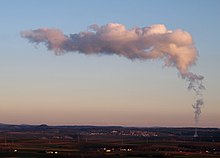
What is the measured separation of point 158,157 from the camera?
346 ft

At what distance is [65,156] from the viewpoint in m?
102

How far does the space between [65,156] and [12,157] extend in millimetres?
11104

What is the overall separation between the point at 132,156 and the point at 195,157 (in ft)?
47.1

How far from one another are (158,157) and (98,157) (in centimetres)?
1373

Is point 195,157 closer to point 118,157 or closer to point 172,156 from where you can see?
point 172,156

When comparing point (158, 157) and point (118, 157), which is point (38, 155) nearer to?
point (118, 157)

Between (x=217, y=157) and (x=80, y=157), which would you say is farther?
(x=217, y=157)

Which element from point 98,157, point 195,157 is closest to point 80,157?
point 98,157

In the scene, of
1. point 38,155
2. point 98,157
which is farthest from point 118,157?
point 38,155

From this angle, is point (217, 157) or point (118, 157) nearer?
point (118, 157)

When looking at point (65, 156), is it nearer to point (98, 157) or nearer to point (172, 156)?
point (98, 157)

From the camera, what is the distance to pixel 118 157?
102m

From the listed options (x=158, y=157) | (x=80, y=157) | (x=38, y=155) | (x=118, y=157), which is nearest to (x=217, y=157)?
(x=158, y=157)

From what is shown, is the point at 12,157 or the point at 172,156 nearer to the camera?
the point at 12,157
